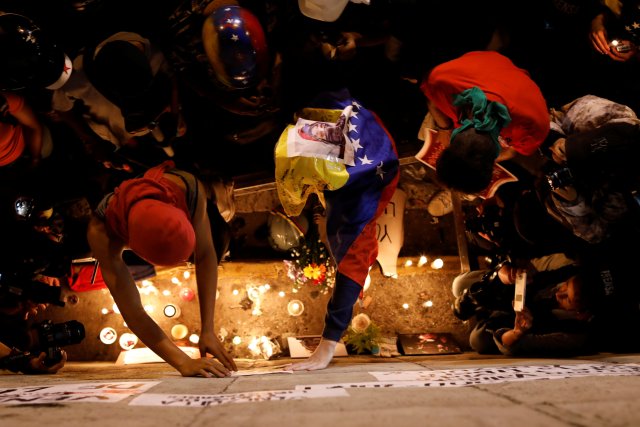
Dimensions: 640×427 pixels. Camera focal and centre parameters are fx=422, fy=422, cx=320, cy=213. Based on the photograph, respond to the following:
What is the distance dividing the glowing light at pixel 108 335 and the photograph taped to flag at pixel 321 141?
3741mm

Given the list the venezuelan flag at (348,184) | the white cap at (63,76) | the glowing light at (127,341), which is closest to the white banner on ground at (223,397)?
the venezuelan flag at (348,184)

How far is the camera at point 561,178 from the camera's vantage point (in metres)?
3.18

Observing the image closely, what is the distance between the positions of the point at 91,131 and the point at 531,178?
15.1 feet

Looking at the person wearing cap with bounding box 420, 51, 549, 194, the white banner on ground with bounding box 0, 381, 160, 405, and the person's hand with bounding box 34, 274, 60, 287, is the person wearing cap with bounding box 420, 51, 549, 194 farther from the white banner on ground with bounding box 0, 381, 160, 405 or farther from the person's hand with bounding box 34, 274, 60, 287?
the person's hand with bounding box 34, 274, 60, 287

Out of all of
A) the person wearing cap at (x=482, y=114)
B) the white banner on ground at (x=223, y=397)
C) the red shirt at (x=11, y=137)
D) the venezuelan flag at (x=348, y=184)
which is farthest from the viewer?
the red shirt at (x=11, y=137)

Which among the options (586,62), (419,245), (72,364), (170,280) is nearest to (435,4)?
(586,62)

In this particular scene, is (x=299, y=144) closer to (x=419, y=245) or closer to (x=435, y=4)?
(x=435, y=4)

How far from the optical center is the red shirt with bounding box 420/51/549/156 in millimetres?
3094

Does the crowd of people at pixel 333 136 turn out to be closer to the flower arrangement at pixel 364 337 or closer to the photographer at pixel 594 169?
the photographer at pixel 594 169

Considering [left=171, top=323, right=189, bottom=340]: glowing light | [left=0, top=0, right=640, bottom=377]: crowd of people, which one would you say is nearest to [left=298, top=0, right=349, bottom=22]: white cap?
[left=0, top=0, right=640, bottom=377]: crowd of people

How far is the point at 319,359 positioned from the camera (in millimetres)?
3090

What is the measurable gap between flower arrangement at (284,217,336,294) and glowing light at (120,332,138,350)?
7.04 ft

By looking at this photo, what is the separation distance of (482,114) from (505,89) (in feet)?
1.34

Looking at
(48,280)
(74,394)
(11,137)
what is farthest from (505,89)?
(48,280)
